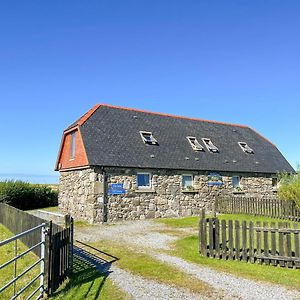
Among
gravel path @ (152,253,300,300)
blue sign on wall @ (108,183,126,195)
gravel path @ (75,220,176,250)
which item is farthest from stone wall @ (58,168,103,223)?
→ gravel path @ (152,253,300,300)

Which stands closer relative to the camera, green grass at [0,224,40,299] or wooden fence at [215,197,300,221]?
green grass at [0,224,40,299]

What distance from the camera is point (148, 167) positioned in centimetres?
2177

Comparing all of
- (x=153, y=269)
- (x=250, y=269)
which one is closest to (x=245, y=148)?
(x=250, y=269)

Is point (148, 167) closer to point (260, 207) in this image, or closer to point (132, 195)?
point (132, 195)

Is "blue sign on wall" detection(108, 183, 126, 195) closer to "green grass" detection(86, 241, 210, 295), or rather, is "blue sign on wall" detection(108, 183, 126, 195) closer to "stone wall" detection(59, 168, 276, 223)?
"stone wall" detection(59, 168, 276, 223)

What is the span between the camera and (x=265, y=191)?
28.0m

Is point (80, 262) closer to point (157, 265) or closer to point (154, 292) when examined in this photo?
point (157, 265)

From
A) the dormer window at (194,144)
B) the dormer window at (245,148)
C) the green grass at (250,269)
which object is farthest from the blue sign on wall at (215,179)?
the green grass at (250,269)

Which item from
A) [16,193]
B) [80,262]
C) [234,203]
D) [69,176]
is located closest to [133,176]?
[69,176]

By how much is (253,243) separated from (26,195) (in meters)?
25.2

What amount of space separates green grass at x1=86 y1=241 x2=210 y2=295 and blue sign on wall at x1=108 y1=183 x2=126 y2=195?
28.7ft

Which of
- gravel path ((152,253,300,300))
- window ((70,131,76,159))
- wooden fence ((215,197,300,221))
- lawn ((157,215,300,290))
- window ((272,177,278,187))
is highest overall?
window ((70,131,76,159))

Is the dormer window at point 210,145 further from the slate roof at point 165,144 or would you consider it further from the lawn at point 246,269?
the lawn at point 246,269

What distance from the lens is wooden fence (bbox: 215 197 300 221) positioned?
67.3 ft
